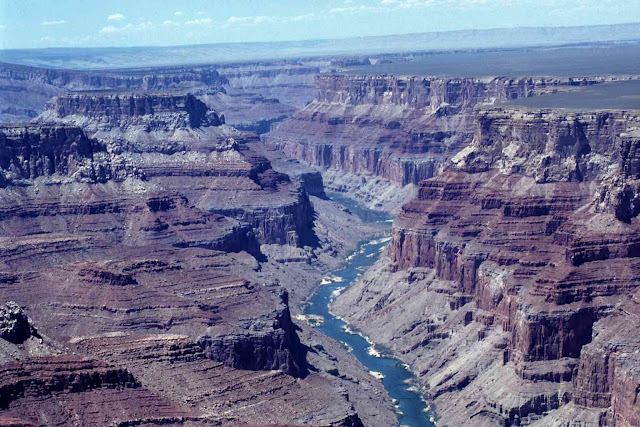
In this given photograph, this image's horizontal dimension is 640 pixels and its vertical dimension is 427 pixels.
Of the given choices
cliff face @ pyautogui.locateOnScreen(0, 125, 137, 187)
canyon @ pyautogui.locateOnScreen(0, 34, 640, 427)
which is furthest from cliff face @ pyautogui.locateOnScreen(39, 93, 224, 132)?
cliff face @ pyautogui.locateOnScreen(0, 125, 137, 187)

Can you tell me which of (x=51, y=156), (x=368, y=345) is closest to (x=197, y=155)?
(x=51, y=156)

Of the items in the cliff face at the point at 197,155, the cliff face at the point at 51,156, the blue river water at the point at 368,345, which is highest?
the cliff face at the point at 51,156

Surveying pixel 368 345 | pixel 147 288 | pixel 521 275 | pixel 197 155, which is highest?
pixel 147 288

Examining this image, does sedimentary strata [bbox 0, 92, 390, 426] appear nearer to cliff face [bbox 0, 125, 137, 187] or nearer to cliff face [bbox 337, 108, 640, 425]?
cliff face [bbox 0, 125, 137, 187]

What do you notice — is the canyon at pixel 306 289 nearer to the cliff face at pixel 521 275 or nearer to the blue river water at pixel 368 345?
the cliff face at pixel 521 275

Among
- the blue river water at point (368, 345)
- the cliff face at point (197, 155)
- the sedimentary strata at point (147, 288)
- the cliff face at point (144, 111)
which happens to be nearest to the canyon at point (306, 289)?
the sedimentary strata at point (147, 288)

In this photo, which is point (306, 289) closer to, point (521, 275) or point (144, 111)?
point (521, 275)

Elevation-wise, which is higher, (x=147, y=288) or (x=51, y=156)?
(x=51, y=156)
